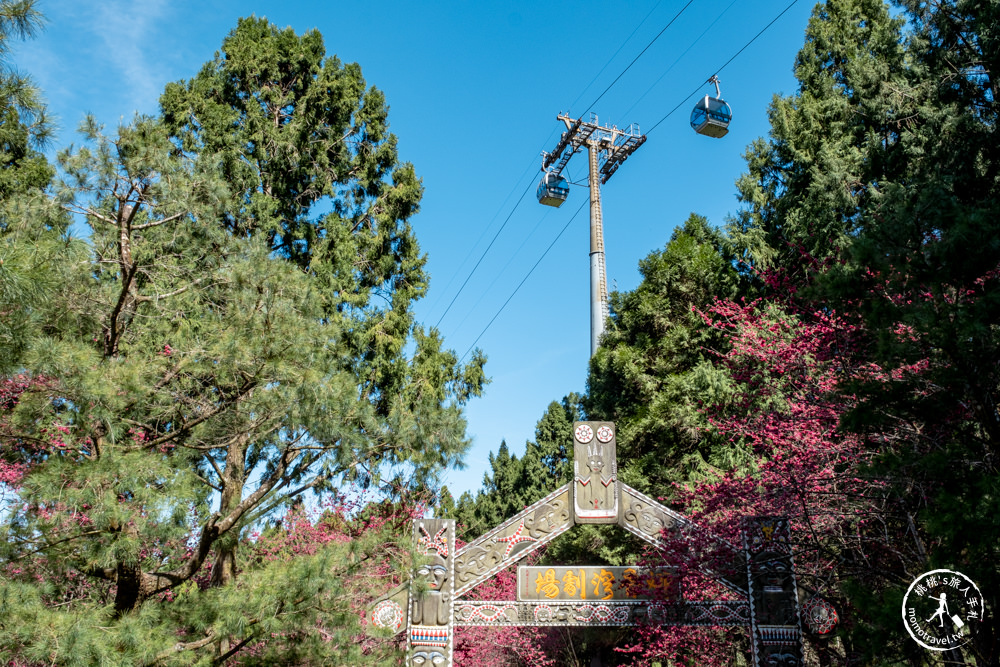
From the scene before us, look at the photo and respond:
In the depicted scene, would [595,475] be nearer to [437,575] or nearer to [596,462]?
[596,462]

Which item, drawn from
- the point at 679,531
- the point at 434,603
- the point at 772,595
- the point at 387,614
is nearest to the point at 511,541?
the point at 434,603

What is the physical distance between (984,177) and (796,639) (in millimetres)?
5160

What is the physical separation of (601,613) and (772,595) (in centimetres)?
197

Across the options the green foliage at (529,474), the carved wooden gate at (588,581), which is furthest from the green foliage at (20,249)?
the green foliage at (529,474)

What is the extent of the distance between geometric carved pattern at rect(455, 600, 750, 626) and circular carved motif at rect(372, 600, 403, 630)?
713 mm

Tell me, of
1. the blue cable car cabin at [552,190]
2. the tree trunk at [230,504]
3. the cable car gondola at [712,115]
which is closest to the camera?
the tree trunk at [230,504]

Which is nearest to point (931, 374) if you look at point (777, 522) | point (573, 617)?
point (777, 522)

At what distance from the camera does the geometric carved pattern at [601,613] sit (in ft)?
25.6

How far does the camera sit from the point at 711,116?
527 inches

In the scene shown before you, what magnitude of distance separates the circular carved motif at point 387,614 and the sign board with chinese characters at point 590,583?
146 centimetres

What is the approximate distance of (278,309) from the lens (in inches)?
163

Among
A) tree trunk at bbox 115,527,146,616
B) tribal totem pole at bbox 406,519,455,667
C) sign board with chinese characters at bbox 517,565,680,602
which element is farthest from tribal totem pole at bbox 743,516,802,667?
tree trunk at bbox 115,527,146,616

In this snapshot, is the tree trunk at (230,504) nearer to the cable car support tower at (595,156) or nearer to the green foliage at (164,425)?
the green foliage at (164,425)

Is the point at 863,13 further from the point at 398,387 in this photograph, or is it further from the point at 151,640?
the point at 151,640
